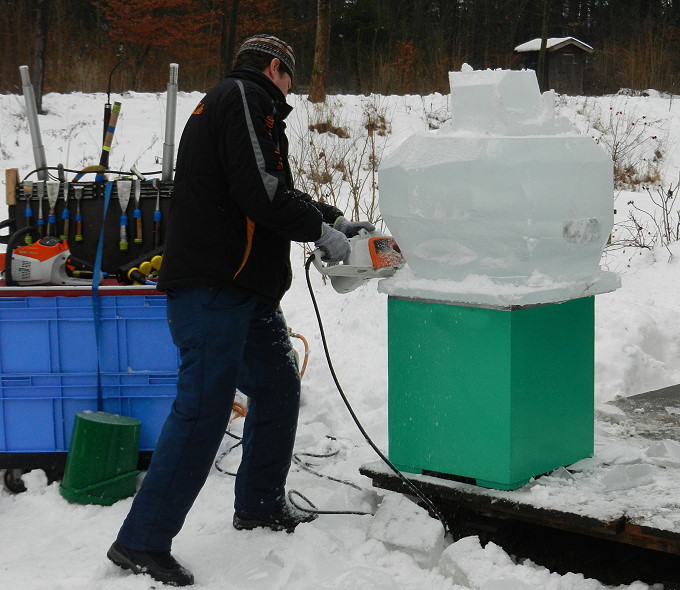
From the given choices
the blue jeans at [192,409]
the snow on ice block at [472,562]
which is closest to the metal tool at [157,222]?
the blue jeans at [192,409]

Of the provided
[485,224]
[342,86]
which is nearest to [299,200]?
[485,224]

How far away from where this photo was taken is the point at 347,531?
298 centimetres

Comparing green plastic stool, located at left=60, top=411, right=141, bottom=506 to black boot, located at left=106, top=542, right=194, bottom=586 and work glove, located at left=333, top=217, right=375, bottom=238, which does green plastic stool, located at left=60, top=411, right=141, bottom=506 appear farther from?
work glove, located at left=333, top=217, right=375, bottom=238

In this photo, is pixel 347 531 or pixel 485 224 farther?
pixel 347 531

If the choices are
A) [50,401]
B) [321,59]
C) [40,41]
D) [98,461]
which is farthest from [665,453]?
[40,41]

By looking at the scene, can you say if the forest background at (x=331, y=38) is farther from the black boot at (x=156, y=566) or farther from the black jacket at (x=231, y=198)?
the black boot at (x=156, y=566)

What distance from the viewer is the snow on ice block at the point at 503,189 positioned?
107 inches

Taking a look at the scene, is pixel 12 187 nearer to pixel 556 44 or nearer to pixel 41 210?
pixel 41 210

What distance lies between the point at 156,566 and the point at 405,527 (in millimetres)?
798

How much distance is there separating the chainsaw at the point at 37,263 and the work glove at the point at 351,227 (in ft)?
3.62

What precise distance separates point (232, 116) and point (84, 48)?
1889cm

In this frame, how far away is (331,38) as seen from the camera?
813 inches

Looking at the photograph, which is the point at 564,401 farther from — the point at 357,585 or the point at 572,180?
the point at 357,585

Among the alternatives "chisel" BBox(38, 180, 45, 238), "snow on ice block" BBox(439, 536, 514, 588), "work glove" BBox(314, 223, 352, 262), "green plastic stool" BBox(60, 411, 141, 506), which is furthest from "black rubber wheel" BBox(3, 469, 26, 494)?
"snow on ice block" BBox(439, 536, 514, 588)
